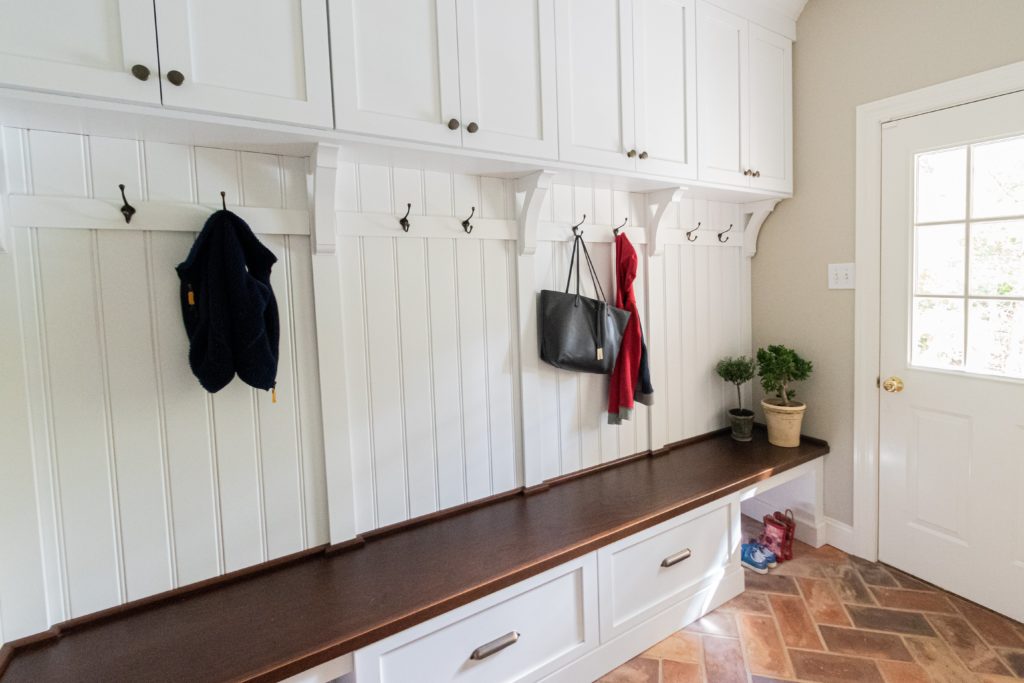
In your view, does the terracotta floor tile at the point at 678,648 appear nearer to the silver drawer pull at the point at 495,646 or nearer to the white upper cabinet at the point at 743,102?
the silver drawer pull at the point at 495,646

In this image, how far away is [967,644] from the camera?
1.70 meters

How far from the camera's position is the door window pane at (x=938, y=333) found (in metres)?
1.88

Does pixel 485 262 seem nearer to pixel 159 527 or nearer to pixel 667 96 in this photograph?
pixel 667 96

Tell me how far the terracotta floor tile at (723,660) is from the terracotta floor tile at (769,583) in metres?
0.37

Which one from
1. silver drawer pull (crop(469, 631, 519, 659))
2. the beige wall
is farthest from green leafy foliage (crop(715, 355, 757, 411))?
silver drawer pull (crop(469, 631, 519, 659))

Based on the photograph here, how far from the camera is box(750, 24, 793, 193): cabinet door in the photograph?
2158 mm

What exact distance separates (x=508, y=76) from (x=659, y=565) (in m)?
1.69

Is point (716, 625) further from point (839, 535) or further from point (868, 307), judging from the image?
point (868, 307)

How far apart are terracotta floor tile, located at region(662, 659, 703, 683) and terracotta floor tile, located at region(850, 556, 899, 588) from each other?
962 mm

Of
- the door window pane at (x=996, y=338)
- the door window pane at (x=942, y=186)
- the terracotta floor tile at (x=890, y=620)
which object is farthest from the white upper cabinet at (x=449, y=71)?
the terracotta floor tile at (x=890, y=620)

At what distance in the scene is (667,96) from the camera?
186 cm

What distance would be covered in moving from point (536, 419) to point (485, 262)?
2.00 feet

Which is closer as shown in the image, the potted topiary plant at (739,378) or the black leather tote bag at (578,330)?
the black leather tote bag at (578,330)

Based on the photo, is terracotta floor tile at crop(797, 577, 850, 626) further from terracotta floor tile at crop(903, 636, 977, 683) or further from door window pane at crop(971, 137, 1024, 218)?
door window pane at crop(971, 137, 1024, 218)
